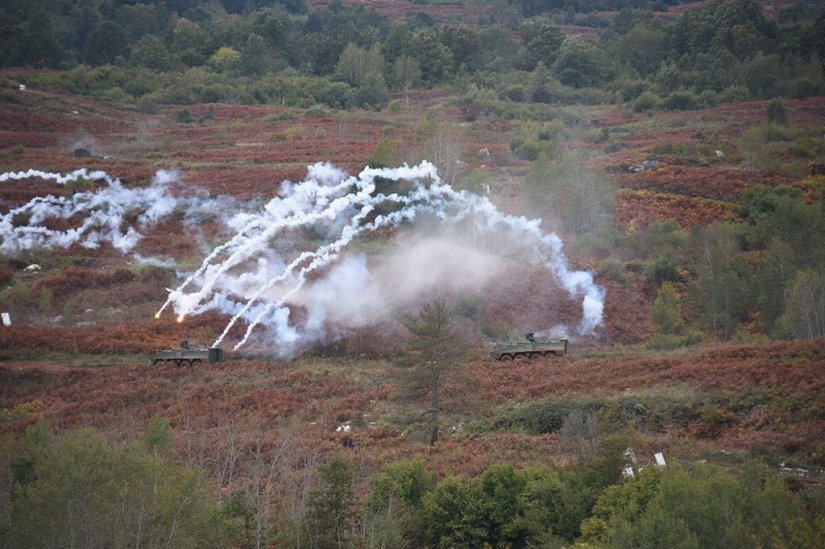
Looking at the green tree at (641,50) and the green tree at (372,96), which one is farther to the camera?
the green tree at (641,50)

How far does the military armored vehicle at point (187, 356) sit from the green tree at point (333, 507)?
78.7 ft

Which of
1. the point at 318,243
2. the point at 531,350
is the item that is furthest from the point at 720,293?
the point at 318,243

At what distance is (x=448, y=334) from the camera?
5144 cm

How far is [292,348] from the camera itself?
63812mm

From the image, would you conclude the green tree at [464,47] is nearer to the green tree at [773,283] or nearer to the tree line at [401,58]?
the tree line at [401,58]

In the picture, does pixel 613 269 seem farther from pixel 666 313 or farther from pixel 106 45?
pixel 106 45

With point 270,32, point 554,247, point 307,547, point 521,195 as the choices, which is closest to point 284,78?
point 270,32

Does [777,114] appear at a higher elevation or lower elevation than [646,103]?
lower

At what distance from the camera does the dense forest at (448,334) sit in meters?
35.2

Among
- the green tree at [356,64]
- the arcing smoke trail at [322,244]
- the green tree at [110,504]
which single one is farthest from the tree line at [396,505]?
the green tree at [356,64]

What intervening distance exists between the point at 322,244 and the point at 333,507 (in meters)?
41.7

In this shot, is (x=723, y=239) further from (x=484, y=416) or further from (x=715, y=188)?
(x=484, y=416)

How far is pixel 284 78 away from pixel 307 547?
377 feet

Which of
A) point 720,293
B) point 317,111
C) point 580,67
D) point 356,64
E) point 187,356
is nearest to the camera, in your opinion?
point 187,356
